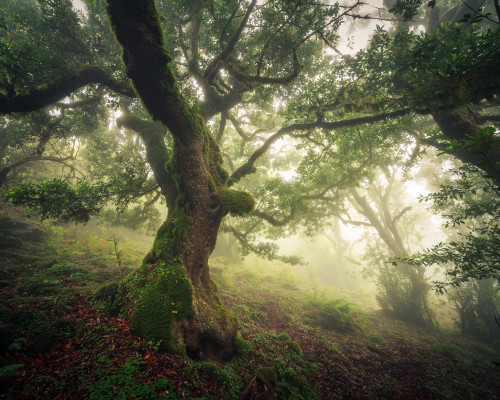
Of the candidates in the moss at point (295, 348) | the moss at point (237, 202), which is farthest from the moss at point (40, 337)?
the moss at point (295, 348)

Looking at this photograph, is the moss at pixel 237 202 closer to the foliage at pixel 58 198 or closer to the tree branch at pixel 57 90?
the foliage at pixel 58 198

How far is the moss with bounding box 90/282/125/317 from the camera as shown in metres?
5.07

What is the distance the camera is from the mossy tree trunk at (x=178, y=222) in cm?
448

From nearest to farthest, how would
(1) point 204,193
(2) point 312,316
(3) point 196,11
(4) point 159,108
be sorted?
1. (4) point 159,108
2. (1) point 204,193
3. (3) point 196,11
4. (2) point 312,316

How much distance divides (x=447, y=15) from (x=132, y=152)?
21321 millimetres

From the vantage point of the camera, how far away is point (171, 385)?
132 inches

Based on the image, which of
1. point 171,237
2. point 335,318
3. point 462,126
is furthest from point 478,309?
point 171,237

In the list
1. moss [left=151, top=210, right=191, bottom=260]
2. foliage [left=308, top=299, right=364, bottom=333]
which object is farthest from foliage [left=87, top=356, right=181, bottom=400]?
foliage [left=308, top=299, right=364, bottom=333]

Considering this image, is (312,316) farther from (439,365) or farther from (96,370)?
(96,370)

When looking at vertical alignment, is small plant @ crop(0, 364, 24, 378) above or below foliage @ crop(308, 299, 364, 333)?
above

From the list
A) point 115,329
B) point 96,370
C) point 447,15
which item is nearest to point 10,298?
point 115,329

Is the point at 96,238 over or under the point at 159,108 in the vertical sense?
under

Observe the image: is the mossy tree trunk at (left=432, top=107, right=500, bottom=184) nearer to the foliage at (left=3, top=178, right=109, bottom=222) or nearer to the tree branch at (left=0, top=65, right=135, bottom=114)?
the tree branch at (left=0, top=65, right=135, bottom=114)

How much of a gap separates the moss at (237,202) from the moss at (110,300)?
378 centimetres
